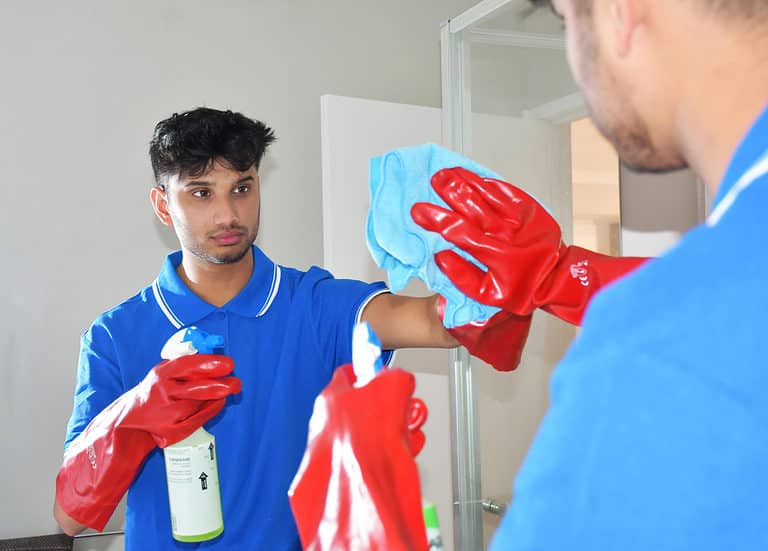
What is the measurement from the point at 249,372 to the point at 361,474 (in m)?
0.92

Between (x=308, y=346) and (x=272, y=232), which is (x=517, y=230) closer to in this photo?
(x=308, y=346)

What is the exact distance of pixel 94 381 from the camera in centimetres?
143

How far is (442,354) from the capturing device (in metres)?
2.44

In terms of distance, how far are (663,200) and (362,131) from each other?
127cm

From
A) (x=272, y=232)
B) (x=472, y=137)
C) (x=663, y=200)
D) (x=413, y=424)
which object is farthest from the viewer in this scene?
(x=272, y=232)

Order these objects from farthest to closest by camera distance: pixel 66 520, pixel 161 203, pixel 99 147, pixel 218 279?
pixel 99 147 < pixel 161 203 < pixel 218 279 < pixel 66 520

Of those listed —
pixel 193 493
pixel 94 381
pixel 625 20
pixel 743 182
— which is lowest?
pixel 193 493

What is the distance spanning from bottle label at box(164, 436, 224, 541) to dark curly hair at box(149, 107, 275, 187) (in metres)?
0.62

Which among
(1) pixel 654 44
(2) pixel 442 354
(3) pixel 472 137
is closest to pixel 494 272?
(1) pixel 654 44

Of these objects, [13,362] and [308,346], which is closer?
[308,346]

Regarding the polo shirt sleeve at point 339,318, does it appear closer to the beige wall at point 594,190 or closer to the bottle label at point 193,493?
the bottle label at point 193,493

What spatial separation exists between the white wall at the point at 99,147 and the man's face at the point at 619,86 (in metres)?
2.13

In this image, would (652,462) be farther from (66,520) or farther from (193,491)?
(66,520)

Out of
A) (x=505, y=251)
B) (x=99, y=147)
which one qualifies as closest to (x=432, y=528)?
(x=505, y=251)
